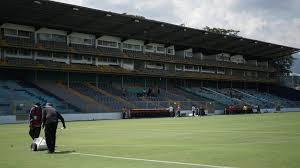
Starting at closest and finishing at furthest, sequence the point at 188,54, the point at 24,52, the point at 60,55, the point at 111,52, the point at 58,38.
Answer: the point at 24,52
the point at 60,55
the point at 58,38
the point at 111,52
the point at 188,54

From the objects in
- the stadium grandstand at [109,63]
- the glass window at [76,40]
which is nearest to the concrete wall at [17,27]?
the stadium grandstand at [109,63]

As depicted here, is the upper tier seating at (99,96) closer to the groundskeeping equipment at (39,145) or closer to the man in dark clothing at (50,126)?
the groundskeeping equipment at (39,145)

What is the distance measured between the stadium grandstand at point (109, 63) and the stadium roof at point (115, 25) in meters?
0.13

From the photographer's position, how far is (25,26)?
66.0 metres

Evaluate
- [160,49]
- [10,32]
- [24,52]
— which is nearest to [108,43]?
[160,49]

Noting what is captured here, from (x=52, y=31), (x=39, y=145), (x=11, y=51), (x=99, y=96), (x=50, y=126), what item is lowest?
(x=39, y=145)

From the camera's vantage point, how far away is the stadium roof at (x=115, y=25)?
61031mm

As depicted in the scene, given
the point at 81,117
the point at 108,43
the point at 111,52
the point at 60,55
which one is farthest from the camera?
the point at 108,43

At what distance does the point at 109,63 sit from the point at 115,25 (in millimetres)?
6706

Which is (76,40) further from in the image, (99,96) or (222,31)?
(222,31)

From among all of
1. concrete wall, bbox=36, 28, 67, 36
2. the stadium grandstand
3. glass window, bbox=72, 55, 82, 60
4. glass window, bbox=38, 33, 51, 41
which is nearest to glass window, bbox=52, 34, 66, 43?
the stadium grandstand

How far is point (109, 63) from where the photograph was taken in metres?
77.2

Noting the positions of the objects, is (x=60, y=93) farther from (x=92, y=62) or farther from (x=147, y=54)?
(x=147, y=54)

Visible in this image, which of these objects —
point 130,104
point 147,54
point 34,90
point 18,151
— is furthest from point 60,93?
point 18,151
